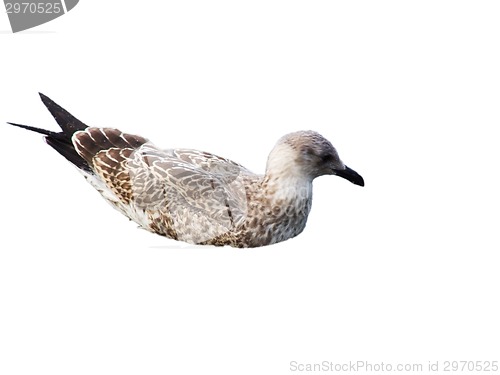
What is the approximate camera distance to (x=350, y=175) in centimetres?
523

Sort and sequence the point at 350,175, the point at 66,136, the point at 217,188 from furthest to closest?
the point at 66,136 < the point at 350,175 < the point at 217,188

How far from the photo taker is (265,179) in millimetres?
5129

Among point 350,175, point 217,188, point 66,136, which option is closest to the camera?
point 217,188

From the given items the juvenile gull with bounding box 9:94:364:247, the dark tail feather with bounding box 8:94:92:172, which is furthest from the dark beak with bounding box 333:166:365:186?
the dark tail feather with bounding box 8:94:92:172

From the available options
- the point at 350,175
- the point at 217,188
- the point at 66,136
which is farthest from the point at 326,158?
the point at 66,136

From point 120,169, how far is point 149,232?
451 millimetres

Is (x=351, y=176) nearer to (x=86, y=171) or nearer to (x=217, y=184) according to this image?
(x=217, y=184)

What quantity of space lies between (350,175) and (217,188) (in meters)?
0.86

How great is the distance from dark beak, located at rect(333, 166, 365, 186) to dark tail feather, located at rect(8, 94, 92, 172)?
1.68 m

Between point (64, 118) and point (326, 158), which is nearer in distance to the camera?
point (326, 158)

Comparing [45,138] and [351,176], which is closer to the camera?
[351,176]

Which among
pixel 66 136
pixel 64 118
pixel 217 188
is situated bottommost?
pixel 217 188

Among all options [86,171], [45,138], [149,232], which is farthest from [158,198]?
[45,138]

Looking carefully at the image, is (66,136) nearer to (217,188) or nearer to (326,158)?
(217,188)
